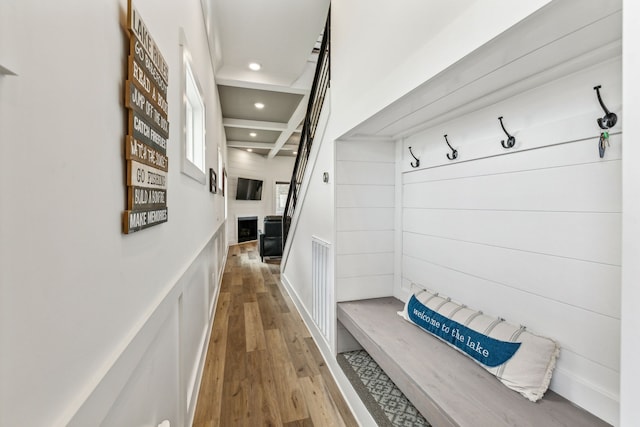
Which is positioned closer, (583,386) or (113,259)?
(113,259)

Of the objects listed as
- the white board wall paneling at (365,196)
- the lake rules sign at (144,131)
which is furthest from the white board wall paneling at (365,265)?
the lake rules sign at (144,131)

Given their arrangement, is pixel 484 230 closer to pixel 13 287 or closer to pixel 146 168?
pixel 146 168

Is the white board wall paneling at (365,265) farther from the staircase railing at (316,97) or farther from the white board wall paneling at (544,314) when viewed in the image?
the staircase railing at (316,97)

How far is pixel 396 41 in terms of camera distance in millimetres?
1312

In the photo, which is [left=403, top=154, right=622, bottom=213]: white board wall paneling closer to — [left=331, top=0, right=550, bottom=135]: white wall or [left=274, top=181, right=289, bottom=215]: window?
[left=331, top=0, right=550, bottom=135]: white wall

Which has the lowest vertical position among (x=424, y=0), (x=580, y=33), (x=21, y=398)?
(x=21, y=398)

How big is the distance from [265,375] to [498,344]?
1.62 m

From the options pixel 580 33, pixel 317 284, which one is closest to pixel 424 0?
pixel 580 33

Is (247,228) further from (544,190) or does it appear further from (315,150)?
(544,190)

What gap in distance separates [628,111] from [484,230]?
0.95 m

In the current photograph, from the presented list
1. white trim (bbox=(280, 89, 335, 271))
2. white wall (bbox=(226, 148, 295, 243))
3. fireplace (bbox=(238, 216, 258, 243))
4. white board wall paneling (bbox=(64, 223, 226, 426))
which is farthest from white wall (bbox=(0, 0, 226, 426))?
fireplace (bbox=(238, 216, 258, 243))

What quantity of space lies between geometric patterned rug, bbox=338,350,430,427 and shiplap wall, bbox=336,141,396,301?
44 cm

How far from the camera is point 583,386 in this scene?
1047 millimetres

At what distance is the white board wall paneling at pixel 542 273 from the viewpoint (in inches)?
39.4
